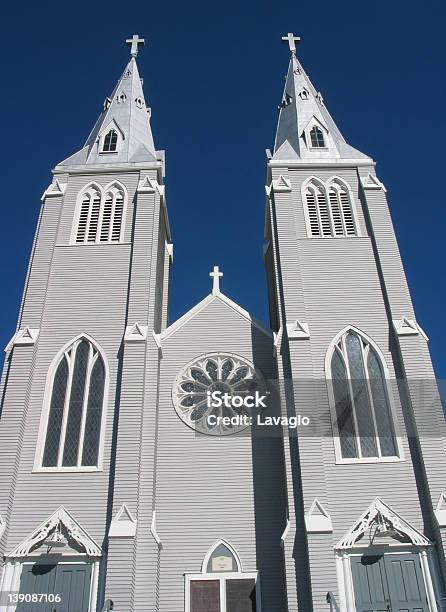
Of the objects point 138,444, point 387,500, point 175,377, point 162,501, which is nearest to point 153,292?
point 175,377

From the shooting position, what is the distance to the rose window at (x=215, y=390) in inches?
662

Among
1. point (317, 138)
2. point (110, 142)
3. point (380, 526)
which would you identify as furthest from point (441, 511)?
point (110, 142)

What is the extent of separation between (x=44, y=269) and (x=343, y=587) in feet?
40.4

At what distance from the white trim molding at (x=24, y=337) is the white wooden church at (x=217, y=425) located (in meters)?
0.08

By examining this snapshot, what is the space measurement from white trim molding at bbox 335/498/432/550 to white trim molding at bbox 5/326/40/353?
980 cm

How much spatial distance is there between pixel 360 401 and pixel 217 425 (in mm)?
4039

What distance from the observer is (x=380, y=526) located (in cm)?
1392

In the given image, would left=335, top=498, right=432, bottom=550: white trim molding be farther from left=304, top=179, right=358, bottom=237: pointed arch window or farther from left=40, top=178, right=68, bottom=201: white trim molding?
left=40, top=178, right=68, bottom=201: white trim molding

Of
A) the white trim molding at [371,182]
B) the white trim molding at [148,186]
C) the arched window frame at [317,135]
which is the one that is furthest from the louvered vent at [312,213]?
the white trim molding at [148,186]

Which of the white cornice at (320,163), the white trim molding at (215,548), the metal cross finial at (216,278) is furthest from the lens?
the white cornice at (320,163)

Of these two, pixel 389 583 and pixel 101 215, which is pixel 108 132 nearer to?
pixel 101 215

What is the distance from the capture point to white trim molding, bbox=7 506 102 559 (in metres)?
13.9

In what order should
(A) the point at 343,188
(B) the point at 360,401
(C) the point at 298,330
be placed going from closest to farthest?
(B) the point at 360,401 → (C) the point at 298,330 → (A) the point at 343,188

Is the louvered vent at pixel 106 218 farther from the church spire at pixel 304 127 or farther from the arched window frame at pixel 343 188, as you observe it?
the arched window frame at pixel 343 188
